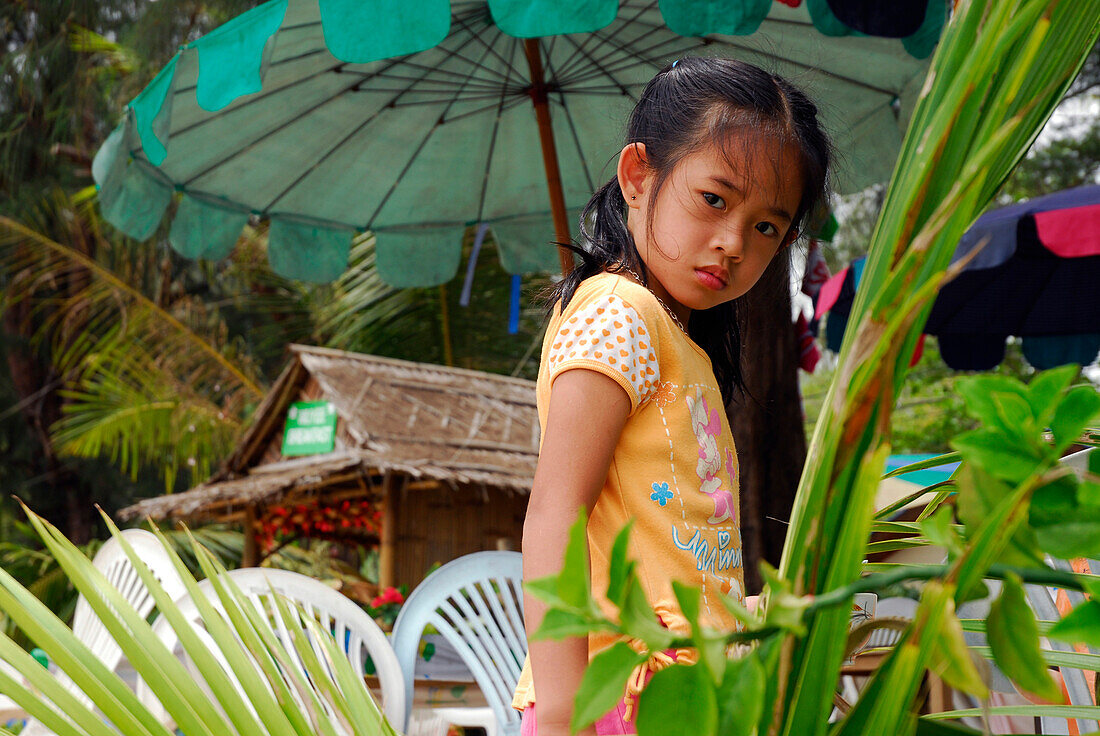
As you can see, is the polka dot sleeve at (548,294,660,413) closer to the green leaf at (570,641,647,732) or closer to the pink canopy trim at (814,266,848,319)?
the green leaf at (570,641,647,732)

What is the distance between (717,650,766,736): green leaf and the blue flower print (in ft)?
2.17

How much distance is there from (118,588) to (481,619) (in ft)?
2.61

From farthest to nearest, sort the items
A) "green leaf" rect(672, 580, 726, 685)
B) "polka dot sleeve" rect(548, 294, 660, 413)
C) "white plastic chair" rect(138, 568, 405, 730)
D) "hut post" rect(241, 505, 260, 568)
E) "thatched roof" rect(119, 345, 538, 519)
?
"hut post" rect(241, 505, 260, 568), "thatched roof" rect(119, 345, 538, 519), "white plastic chair" rect(138, 568, 405, 730), "polka dot sleeve" rect(548, 294, 660, 413), "green leaf" rect(672, 580, 726, 685)

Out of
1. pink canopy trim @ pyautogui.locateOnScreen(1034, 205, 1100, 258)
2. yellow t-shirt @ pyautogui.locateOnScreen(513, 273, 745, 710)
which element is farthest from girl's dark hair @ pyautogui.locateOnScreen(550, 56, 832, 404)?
pink canopy trim @ pyautogui.locateOnScreen(1034, 205, 1100, 258)

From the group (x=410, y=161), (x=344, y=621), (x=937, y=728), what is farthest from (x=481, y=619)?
(x=937, y=728)

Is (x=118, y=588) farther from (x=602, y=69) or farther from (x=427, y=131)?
(x=602, y=69)

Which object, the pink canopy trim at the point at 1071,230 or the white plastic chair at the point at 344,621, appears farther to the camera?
the pink canopy trim at the point at 1071,230

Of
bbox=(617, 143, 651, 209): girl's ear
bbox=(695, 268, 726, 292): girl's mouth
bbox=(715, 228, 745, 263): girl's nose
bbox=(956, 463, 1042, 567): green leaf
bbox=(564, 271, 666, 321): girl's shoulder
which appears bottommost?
bbox=(956, 463, 1042, 567): green leaf

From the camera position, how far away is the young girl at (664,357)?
2.94 ft

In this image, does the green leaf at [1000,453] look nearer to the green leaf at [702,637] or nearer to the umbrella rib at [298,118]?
the green leaf at [702,637]

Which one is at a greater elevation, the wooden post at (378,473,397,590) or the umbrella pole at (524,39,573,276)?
the umbrella pole at (524,39,573,276)

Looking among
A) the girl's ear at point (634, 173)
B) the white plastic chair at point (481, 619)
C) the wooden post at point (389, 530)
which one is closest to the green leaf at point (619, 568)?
the girl's ear at point (634, 173)

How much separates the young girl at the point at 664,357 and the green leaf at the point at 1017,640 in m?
0.55

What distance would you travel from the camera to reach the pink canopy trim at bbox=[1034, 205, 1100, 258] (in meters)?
3.13
